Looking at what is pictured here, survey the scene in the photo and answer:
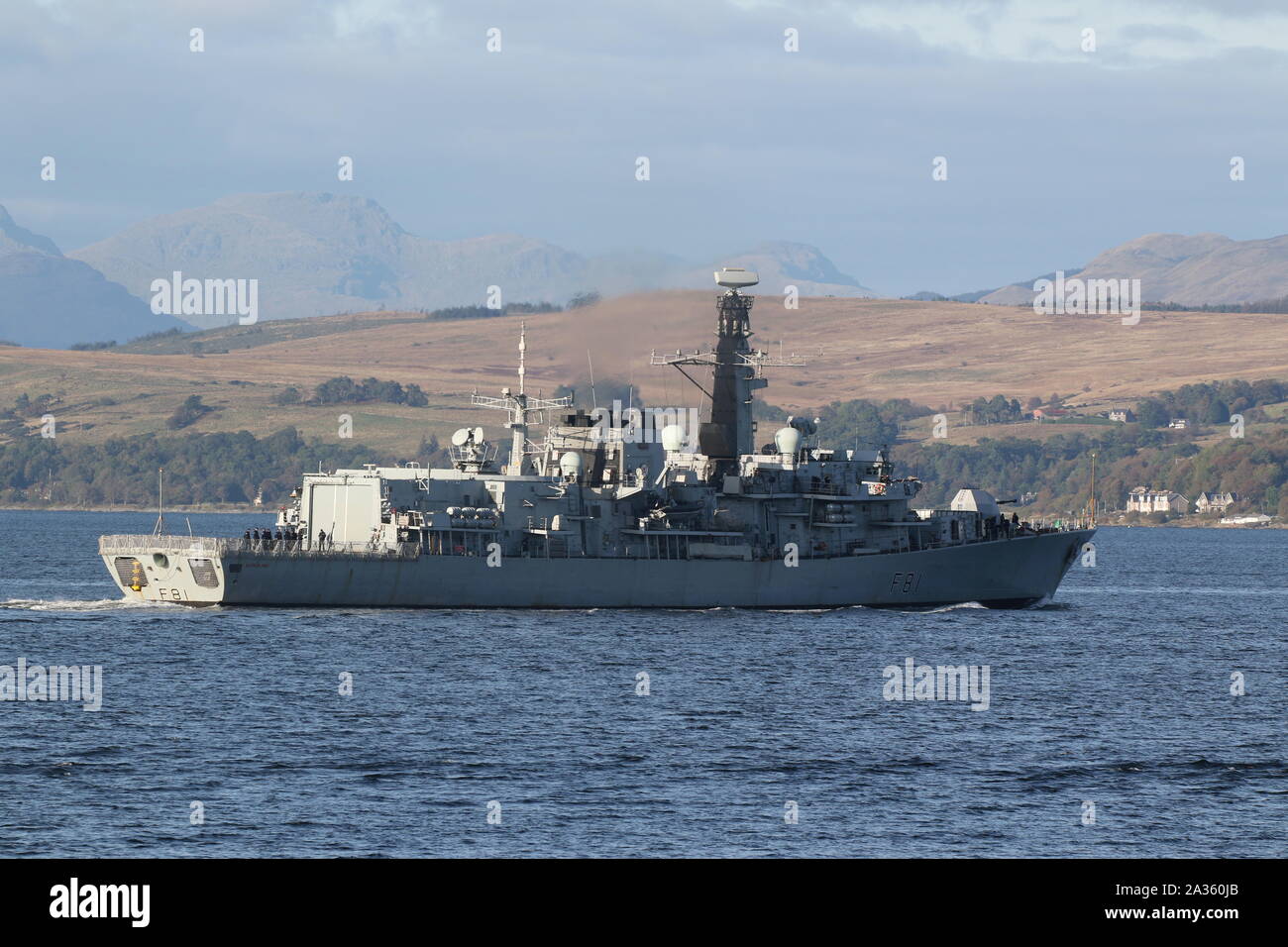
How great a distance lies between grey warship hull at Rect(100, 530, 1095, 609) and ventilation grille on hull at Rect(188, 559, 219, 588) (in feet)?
0.15

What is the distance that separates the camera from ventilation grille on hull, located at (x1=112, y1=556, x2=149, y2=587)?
5778cm

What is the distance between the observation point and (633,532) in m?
59.9

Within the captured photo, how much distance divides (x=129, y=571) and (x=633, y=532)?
17.8m

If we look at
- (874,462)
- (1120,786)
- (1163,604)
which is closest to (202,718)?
(1120,786)


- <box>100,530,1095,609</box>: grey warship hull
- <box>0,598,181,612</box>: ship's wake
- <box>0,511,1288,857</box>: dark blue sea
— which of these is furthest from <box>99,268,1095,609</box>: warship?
<box>0,511,1288,857</box>: dark blue sea

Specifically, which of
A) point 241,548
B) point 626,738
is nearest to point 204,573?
point 241,548

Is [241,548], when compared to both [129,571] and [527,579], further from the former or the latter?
[527,579]

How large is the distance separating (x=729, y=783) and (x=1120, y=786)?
286 inches

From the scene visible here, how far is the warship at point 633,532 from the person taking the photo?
2242 inches

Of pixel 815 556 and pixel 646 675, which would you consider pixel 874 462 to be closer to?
pixel 815 556

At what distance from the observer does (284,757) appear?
32.2 meters

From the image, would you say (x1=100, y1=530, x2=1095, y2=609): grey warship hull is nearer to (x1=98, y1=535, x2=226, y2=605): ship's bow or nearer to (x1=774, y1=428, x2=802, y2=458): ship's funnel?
(x1=98, y1=535, x2=226, y2=605): ship's bow

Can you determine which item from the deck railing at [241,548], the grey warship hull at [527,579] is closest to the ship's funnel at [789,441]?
the grey warship hull at [527,579]
